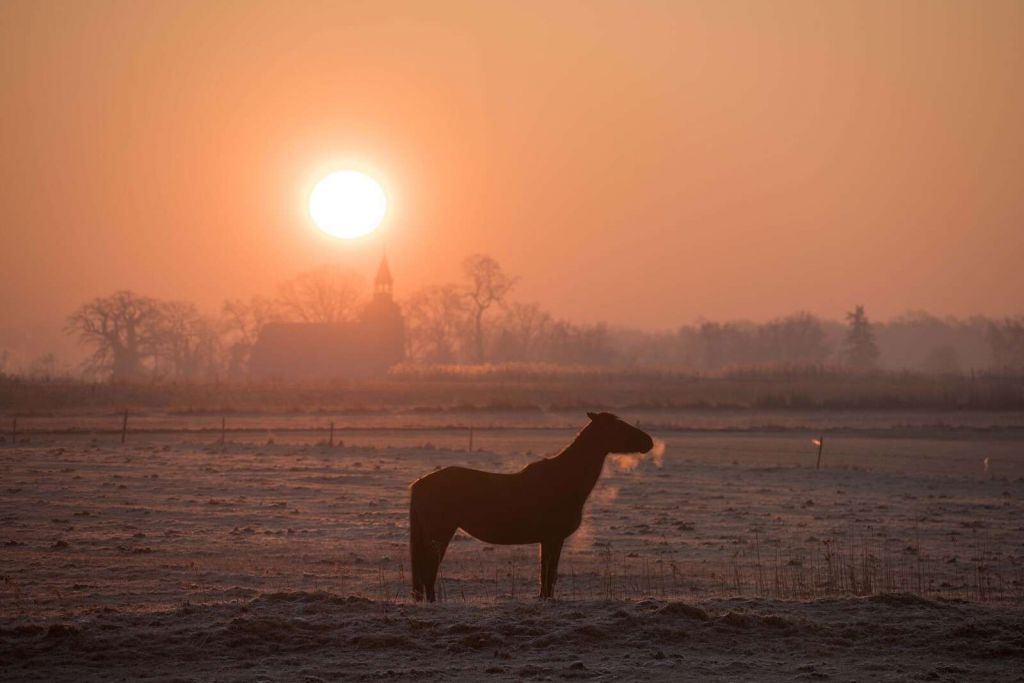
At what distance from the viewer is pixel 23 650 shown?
1060 centimetres

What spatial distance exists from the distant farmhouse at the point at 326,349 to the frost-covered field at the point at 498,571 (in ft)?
316

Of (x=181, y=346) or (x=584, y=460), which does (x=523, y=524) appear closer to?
(x=584, y=460)

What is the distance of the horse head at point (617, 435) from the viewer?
1424 centimetres

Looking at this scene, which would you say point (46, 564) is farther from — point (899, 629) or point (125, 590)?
point (899, 629)

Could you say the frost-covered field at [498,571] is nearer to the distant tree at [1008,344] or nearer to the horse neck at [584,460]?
the horse neck at [584,460]

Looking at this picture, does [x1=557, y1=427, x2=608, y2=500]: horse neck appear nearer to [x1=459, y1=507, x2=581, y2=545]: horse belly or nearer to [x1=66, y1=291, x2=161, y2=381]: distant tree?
[x1=459, y1=507, x2=581, y2=545]: horse belly

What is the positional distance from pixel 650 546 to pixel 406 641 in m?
11.6

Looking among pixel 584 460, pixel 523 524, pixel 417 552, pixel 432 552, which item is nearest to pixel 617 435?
pixel 584 460

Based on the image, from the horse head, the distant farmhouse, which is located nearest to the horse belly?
the horse head

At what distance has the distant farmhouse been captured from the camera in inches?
5477

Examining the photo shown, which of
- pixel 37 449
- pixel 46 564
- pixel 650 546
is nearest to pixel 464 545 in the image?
pixel 650 546

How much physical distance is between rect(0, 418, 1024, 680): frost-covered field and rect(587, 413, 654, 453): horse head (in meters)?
1.90

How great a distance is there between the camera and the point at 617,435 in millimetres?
14359

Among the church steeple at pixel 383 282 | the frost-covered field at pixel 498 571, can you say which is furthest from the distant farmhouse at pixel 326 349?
the frost-covered field at pixel 498 571
